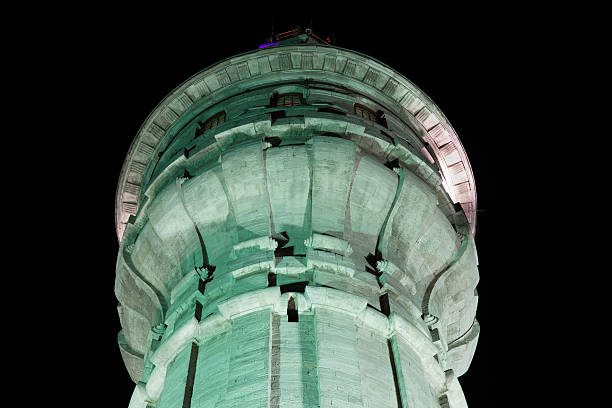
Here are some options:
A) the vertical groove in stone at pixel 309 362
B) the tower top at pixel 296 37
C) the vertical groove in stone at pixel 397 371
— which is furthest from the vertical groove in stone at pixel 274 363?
the tower top at pixel 296 37

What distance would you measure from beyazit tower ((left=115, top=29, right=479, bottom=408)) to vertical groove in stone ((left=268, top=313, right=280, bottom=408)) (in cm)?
4

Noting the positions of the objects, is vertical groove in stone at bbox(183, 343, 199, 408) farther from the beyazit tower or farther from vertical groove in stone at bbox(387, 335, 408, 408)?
vertical groove in stone at bbox(387, 335, 408, 408)

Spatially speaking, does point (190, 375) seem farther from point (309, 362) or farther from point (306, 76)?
point (306, 76)

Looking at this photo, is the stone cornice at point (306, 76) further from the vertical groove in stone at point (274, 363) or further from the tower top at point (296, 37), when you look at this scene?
the vertical groove in stone at point (274, 363)

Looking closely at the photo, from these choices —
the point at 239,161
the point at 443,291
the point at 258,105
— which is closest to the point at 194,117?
the point at 258,105

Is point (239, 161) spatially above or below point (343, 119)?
below

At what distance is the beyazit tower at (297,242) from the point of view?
17.9 meters

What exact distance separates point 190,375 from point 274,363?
2.18 metres

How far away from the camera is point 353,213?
2239 centimetres

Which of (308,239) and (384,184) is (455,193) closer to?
(384,184)

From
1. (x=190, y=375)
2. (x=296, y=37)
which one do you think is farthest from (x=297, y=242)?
(x=296, y=37)

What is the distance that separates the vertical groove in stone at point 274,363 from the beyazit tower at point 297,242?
4 centimetres

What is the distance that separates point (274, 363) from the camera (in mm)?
17125

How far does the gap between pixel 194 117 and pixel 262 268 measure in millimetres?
9568
